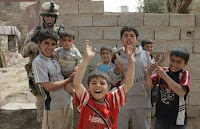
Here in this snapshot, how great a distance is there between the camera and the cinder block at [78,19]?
4.54 m

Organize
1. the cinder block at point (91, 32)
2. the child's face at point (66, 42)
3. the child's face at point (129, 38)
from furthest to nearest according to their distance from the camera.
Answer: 1. the cinder block at point (91, 32)
2. the child's face at point (66, 42)
3. the child's face at point (129, 38)

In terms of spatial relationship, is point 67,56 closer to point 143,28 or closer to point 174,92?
point 174,92

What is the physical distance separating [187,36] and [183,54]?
1.94 metres

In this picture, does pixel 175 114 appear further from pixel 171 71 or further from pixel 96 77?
pixel 96 77

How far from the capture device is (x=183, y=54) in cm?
270

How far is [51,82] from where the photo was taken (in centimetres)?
269

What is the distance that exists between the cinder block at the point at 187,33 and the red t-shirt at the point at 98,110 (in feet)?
8.26

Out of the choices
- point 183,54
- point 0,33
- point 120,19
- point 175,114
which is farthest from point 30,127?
point 0,33

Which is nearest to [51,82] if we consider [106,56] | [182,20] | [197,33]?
[106,56]

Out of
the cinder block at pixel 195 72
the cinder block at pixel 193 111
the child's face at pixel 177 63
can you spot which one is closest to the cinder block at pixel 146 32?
the cinder block at pixel 195 72

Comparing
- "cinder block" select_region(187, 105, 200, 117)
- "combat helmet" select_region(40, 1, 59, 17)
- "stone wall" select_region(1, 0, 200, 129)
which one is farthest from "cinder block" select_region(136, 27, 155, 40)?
"combat helmet" select_region(40, 1, 59, 17)

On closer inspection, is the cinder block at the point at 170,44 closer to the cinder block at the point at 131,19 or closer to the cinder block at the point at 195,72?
the cinder block at the point at 195,72

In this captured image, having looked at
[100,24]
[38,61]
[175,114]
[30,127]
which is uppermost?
[100,24]

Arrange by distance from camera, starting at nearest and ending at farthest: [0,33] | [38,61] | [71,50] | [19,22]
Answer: [38,61]
[71,50]
[0,33]
[19,22]
